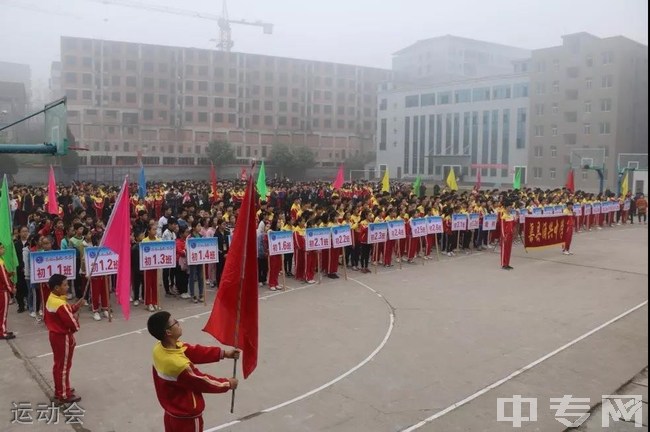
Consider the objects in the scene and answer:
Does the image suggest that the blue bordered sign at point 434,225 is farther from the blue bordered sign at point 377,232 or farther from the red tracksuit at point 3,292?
the red tracksuit at point 3,292

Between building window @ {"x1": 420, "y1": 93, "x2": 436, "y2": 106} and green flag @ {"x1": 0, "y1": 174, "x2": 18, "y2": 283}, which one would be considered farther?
building window @ {"x1": 420, "y1": 93, "x2": 436, "y2": 106}

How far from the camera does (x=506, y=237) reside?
15.2 meters

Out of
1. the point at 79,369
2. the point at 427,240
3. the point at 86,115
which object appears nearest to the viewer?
the point at 79,369

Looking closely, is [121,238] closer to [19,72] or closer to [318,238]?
[318,238]

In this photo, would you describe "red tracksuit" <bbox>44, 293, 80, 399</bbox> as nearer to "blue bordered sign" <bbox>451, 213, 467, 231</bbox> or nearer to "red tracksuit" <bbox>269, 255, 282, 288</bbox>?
"red tracksuit" <bbox>269, 255, 282, 288</bbox>

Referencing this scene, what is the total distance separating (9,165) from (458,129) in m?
44.9

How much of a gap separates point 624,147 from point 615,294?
1518 inches

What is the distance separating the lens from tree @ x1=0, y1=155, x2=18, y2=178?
38709 millimetres

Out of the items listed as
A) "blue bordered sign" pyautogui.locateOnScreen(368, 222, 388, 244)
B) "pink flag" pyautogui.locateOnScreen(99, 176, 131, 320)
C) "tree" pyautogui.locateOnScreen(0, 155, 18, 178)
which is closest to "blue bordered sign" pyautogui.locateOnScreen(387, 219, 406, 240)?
"blue bordered sign" pyautogui.locateOnScreen(368, 222, 388, 244)

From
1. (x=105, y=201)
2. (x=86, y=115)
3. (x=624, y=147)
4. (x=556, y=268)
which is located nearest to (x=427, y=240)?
(x=556, y=268)

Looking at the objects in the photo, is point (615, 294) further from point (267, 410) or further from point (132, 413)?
point (132, 413)

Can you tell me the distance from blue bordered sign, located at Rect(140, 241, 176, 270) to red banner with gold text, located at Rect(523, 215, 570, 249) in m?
9.95

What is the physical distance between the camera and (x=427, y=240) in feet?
56.9

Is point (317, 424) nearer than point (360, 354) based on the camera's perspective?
Yes
